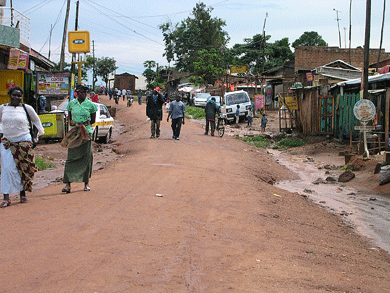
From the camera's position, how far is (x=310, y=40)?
222 ft

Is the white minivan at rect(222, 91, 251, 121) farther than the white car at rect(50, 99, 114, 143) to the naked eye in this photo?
Yes

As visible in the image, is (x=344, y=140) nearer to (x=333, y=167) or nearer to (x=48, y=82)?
(x=333, y=167)

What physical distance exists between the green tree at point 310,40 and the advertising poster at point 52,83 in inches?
2117

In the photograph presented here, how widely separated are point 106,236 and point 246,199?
339cm

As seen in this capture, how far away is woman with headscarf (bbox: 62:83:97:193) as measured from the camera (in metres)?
7.30

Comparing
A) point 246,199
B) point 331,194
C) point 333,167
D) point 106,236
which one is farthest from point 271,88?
point 106,236

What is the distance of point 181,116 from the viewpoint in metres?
Result: 16.4

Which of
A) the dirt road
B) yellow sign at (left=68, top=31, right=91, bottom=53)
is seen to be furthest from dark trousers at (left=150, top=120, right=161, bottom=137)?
the dirt road

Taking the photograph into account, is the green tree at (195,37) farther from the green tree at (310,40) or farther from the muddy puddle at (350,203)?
the muddy puddle at (350,203)

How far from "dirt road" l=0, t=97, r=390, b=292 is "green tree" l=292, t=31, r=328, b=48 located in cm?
6399

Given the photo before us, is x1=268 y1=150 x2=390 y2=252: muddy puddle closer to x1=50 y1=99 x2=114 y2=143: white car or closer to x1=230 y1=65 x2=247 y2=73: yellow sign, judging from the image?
x1=50 y1=99 x2=114 y2=143: white car

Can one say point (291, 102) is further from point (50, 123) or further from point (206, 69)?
point (206, 69)

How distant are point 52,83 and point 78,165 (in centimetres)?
1419

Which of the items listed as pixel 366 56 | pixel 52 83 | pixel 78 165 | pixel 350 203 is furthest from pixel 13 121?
pixel 52 83
